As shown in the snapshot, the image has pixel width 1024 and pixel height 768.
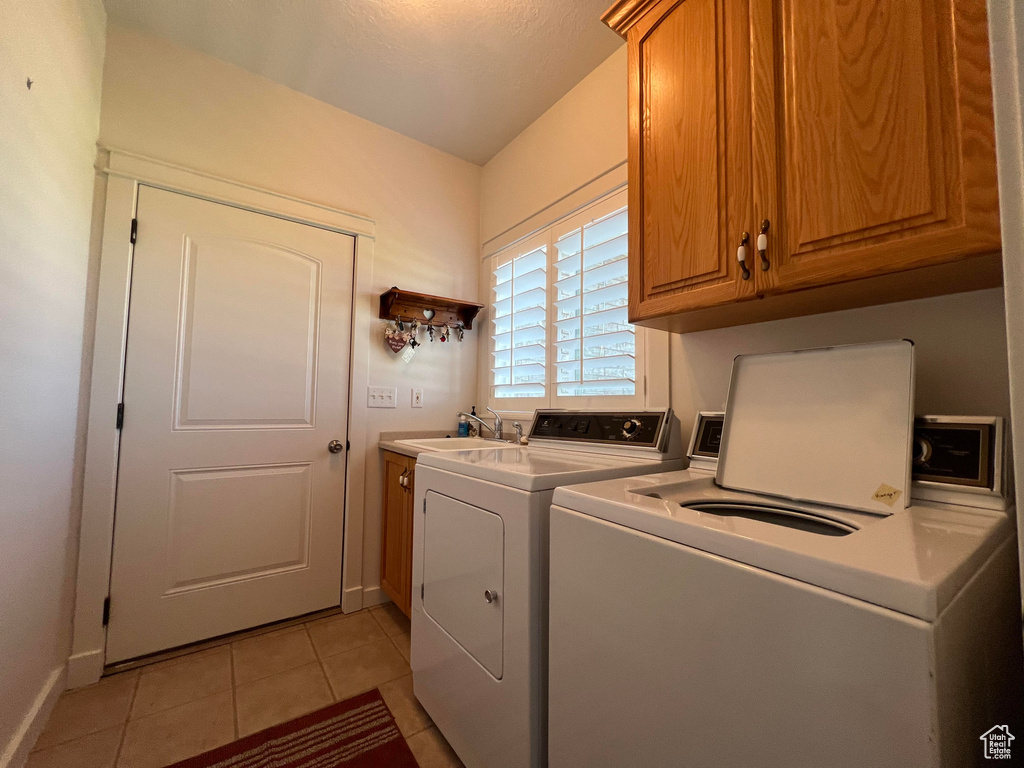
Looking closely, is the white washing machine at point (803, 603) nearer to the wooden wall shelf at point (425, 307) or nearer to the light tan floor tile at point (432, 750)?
the light tan floor tile at point (432, 750)

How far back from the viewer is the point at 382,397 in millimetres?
2338

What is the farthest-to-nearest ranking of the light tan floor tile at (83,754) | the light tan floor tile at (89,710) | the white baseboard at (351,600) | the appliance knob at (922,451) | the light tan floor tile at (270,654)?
the white baseboard at (351,600) < the light tan floor tile at (270,654) < the light tan floor tile at (89,710) < the light tan floor tile at (83,754) < the appliance knob at (922,451)

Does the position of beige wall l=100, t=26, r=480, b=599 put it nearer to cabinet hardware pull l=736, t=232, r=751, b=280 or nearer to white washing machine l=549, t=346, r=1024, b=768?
white washing machine l=549, t=346, r=1024, b=768

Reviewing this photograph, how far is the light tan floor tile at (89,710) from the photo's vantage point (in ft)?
4.38

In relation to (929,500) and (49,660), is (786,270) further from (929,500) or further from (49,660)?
(49,660)

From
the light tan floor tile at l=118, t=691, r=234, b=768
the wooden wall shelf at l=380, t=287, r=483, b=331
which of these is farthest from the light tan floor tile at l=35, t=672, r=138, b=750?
the wooden wall shelf at l=380, t=287, r=483, b=331

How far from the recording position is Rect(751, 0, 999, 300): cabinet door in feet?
2.38

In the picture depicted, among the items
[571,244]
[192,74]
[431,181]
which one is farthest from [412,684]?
[192,74]

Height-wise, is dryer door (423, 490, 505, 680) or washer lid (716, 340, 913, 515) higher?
washer lid (716, 340, 913, 515)

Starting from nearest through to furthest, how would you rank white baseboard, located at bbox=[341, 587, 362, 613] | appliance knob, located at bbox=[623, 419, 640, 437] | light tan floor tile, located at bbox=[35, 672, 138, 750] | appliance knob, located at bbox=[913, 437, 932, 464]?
appliance knob, located at bbox=[913, 437, 932, 464]
light tan floor tile, located at bbox=[35, 672, 138, 750]
appliance knob, located at bbox=[623, 419, 640, 437]
white baseboard, located at bbox=[341, 587, 362, 613]

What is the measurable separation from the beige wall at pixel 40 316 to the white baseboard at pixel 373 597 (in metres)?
1.12

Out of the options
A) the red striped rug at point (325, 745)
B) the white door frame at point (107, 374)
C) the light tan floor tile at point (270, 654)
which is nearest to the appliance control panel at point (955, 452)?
the red striped rug at point (325, 745)

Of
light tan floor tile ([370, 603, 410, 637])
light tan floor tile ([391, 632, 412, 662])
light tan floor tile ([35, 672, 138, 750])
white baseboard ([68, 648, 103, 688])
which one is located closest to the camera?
light tan floor tile ([35, 672, 138, 750])

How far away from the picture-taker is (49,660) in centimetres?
144
